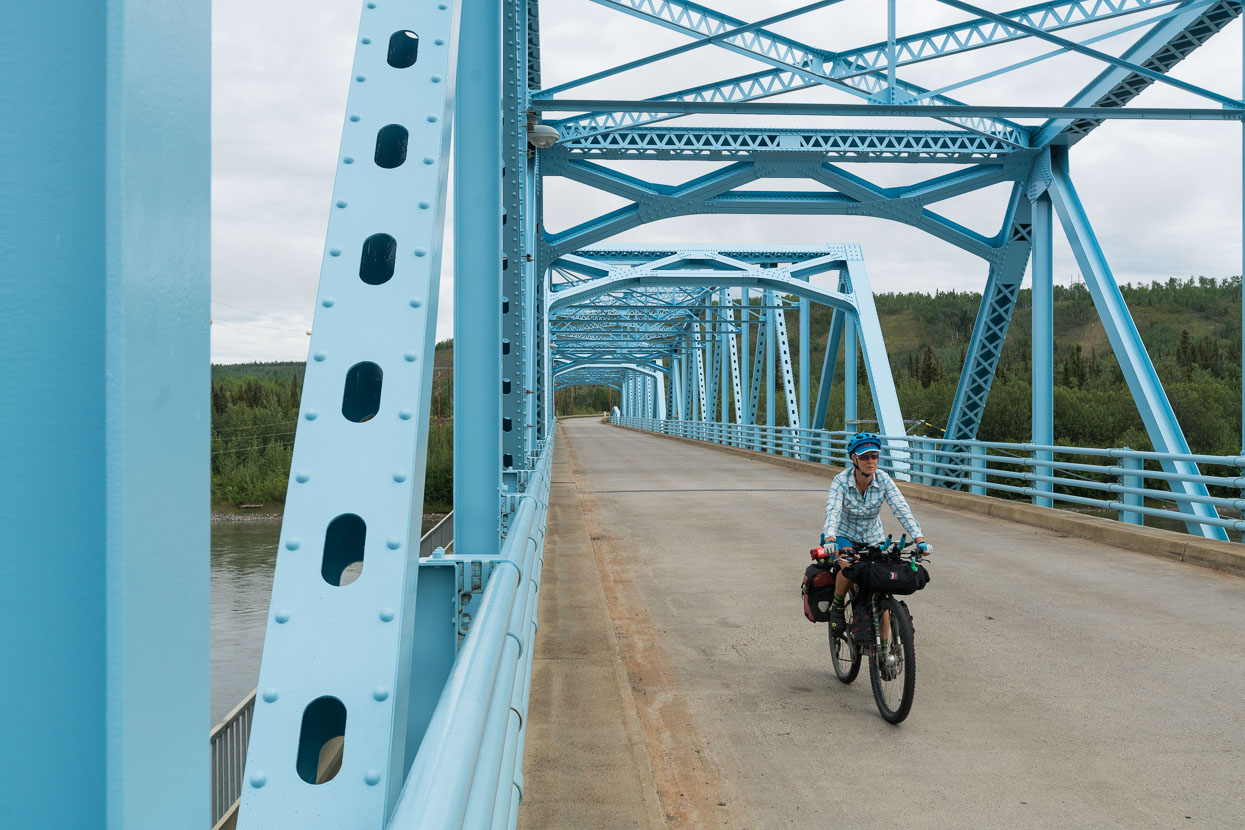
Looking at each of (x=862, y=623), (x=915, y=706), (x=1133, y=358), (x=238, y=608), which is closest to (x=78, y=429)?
(x=862, y=623)

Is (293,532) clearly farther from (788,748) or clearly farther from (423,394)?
(788,748)

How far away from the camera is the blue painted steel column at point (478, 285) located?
4992 millimetres

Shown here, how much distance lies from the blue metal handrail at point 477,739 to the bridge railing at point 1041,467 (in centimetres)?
888

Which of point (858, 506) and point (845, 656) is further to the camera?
point (845, 656)

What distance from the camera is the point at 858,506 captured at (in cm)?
592

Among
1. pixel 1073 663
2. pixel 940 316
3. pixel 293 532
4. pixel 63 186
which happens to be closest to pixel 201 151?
pixel 63 186

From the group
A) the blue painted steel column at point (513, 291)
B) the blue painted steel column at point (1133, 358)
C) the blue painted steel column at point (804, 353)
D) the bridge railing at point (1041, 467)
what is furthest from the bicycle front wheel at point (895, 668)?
the blue painted steel column at point (804, 353)

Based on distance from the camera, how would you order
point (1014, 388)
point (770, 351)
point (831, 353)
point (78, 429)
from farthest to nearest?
1. point (1014, 388)
2. point (770, 351)
3. point (831, 353)
4. point (78, 429)

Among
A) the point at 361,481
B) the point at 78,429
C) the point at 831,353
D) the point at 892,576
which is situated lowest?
the point at 892,576

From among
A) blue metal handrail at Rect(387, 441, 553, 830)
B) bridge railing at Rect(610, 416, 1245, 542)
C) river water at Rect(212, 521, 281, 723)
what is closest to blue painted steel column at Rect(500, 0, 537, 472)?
blue metal handrail at Rect(387, 441, 553, 830)

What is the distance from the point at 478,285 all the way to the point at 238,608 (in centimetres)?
4313

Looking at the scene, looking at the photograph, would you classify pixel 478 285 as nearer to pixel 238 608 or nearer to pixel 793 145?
pixel 793 145

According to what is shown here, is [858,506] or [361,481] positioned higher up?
[361,481]

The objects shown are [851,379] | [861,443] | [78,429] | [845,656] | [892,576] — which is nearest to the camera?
[78,429]
